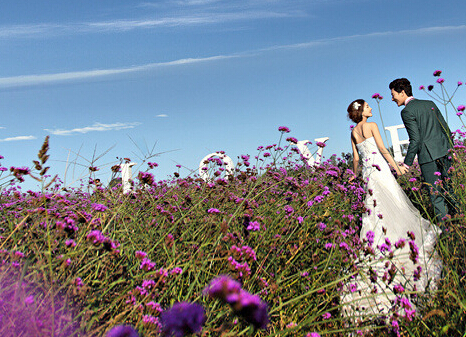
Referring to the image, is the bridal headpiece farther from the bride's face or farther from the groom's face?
the groom's face

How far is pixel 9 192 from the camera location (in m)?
6.79

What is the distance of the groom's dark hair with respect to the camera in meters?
5.36

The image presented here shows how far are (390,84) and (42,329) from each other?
5355mm

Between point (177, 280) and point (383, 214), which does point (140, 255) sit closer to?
point (177, 280)

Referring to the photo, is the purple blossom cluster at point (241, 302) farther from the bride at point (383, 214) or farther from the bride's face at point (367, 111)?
the bride's face at point (367, 111)

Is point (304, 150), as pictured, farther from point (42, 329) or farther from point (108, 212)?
point (42, 329)

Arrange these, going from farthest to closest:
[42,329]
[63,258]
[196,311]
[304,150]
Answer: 1. [304,150]
2. [63,258]
3. [42,329]
4. [196,311]

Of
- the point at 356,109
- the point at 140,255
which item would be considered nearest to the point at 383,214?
the point at 356,109

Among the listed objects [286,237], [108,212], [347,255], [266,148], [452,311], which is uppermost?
[266,148]

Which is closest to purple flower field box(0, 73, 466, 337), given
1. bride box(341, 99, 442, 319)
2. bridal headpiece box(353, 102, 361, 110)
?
bride box(341, 99, 442, 319)

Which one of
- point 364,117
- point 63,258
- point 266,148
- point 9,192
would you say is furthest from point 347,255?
point 9,192

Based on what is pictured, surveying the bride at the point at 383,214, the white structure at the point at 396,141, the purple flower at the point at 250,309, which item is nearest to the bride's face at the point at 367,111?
the bride at the point at 383,214

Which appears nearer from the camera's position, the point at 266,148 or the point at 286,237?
the point at 286,237

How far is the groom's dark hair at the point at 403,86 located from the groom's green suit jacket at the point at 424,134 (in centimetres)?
29
